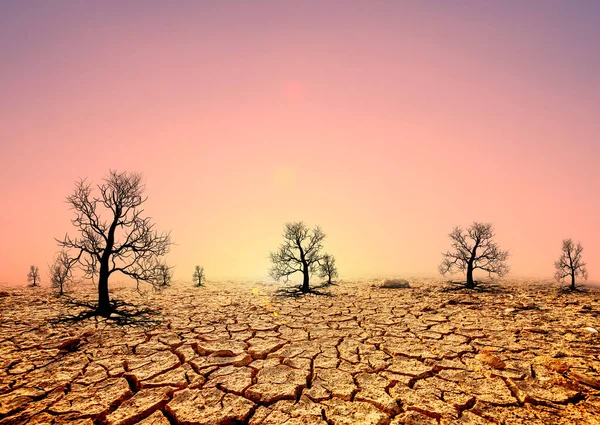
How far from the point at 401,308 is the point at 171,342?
253 inches

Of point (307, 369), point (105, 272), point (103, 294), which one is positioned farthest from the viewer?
point (103, 294)

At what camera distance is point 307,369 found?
3.99 meters

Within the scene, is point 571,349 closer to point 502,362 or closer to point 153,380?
point 502,362

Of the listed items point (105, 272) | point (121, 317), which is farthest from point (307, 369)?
point (105, 272)

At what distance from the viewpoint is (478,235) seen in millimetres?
Result: 11844

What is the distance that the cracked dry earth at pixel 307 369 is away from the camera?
117 inches

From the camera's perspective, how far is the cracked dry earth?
2.98m

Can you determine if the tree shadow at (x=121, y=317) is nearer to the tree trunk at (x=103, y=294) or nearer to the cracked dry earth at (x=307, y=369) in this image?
the tree trunk at (x=103, y=294)

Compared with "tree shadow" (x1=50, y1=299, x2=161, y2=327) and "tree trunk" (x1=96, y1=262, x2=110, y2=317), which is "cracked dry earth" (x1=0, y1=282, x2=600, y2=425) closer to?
"tree shadow" (x1=50, y1=299, x2=161, y2=327)

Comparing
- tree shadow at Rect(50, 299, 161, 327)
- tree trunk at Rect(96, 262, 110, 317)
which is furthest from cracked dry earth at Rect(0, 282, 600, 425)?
tree trunk at Rect(96, 262, 110, 317)

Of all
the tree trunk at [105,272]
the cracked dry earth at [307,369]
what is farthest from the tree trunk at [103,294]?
the cracked dry earth at [307,369]

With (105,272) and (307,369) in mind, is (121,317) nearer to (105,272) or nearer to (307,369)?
(105,272)

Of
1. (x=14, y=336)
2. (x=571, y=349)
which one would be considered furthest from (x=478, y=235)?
(x=14, y=336)

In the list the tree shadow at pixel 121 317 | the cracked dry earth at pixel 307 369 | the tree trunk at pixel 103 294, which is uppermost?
the tree trunk at pixel 103 294
